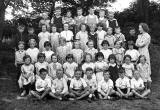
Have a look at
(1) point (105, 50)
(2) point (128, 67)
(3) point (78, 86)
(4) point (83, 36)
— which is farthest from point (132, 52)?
(3) point (78, 86)

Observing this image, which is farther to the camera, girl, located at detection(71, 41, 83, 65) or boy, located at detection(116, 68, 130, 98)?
girl, located at detection(71, 41, 83, 65)

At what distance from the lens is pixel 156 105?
9.16m

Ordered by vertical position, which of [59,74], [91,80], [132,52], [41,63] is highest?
[132,52]

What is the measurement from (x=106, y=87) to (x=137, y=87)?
98 centimetres

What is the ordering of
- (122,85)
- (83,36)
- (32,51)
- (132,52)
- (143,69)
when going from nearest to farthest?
(122,85)
(143,69)
(32,51)
(132,52)
(83,36)

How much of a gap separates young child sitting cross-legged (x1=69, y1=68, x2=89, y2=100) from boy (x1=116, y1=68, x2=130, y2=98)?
102cm

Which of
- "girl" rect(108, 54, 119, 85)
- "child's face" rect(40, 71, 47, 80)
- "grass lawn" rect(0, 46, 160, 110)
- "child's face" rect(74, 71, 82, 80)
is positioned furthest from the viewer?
"girl" rect(108, 54, 119, 85)

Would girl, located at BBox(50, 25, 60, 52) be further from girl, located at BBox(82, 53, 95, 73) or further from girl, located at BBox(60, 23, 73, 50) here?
girl, located at BBox(82, 53, 95, 73)

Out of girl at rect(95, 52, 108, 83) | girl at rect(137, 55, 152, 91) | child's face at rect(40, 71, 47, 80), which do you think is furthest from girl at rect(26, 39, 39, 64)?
girl at rect(137, 55, 152, 91)

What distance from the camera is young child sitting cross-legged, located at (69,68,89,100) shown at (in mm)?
9422

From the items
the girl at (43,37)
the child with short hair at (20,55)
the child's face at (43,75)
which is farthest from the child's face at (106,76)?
the child with short hair at (20,55)

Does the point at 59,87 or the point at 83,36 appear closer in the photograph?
the point at 59,87

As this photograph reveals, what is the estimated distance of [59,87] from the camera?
952 centimetres

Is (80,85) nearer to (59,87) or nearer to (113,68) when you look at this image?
(59,87)
